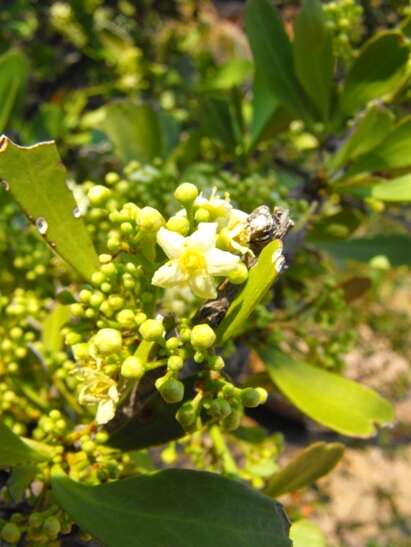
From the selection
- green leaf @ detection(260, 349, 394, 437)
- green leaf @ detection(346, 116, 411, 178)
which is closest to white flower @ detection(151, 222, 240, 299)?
green leaf @ detection(260, 349, 394, 437)

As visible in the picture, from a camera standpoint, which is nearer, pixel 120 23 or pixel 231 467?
pixel 231 467

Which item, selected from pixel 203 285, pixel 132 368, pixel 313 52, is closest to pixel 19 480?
pixel 132 368

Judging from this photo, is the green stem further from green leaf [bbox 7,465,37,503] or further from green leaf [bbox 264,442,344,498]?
green leaf [bbox 7,465,37,503]

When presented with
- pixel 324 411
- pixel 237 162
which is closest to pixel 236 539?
pixel 324 411

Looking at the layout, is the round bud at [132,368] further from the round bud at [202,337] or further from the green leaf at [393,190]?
the green leaf at [393,190]

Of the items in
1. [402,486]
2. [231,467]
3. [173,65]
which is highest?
[173,65]

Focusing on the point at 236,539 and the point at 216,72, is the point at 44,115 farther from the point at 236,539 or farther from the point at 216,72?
the point at 236,539
